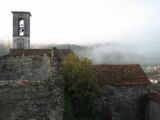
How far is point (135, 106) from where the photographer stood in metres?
28.5

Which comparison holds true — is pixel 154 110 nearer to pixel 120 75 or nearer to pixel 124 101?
pixel 124 101

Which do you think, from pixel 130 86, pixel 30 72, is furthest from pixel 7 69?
pixel 130 86

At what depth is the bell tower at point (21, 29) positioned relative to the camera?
47281 millimetres

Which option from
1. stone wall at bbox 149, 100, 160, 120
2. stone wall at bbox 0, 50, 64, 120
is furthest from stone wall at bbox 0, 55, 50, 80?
stone wall at bbox 149, 100, 160, 120

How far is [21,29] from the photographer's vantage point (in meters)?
48.3

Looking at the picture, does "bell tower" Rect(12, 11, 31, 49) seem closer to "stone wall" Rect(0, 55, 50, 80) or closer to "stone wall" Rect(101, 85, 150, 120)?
"stone wall" Rect(101, 85, 150, 120)

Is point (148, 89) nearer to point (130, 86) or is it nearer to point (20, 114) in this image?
point (130, 86)

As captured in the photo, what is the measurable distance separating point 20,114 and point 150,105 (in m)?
19.1

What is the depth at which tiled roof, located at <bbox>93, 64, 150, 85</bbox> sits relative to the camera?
2827 cm

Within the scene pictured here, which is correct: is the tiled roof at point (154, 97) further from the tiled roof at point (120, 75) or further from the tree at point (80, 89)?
the tree at point (80, 89)

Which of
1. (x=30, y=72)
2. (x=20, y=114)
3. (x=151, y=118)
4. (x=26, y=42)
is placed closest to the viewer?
(x=20, y=114)

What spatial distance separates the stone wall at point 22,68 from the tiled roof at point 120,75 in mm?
13236

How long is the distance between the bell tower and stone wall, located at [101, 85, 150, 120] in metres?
21.6

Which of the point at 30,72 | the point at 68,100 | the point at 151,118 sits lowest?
the point at 151,118
